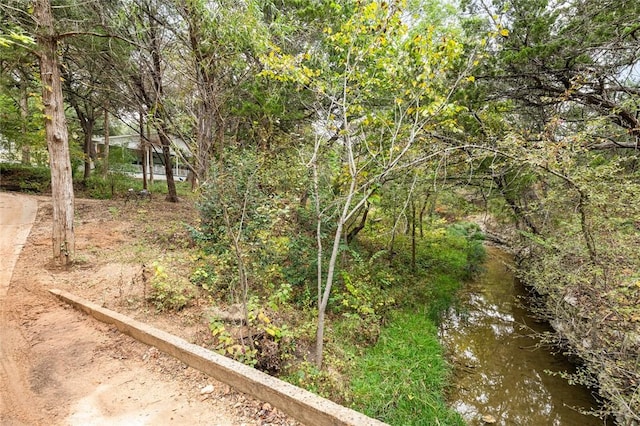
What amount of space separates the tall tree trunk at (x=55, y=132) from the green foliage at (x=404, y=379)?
202 inches

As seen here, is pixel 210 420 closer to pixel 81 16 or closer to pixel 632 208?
pixel 632 208

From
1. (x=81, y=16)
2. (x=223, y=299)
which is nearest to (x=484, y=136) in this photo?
(x=223, y=299)

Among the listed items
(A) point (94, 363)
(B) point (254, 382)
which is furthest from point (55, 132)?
(B) point (254, 382)

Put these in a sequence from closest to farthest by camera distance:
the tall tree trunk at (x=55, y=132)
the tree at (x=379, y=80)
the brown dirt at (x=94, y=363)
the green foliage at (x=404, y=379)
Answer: the brown dirt at (x=94, y=363), the tree at (x=379, y=80), the green foliage at (x=404, y=379), the tall tree trunk at (x=55, y=132)

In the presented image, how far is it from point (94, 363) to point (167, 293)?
4.61 feet

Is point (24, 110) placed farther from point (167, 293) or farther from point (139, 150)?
point (167, 293)

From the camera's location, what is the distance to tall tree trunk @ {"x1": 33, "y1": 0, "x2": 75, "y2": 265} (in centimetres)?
450

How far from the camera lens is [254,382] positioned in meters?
2.48

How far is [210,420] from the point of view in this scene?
2307 mm

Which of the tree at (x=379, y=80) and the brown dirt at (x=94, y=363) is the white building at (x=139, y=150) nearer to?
the brown dirt at (x=94, y=363)

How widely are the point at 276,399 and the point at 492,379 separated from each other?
14.2 feet

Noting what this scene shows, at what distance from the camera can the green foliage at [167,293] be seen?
420 cm

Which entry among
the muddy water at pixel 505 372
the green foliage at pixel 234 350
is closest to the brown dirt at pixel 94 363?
the green foliage at pixel 234 350

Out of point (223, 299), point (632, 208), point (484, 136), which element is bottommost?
point (223, 299)
